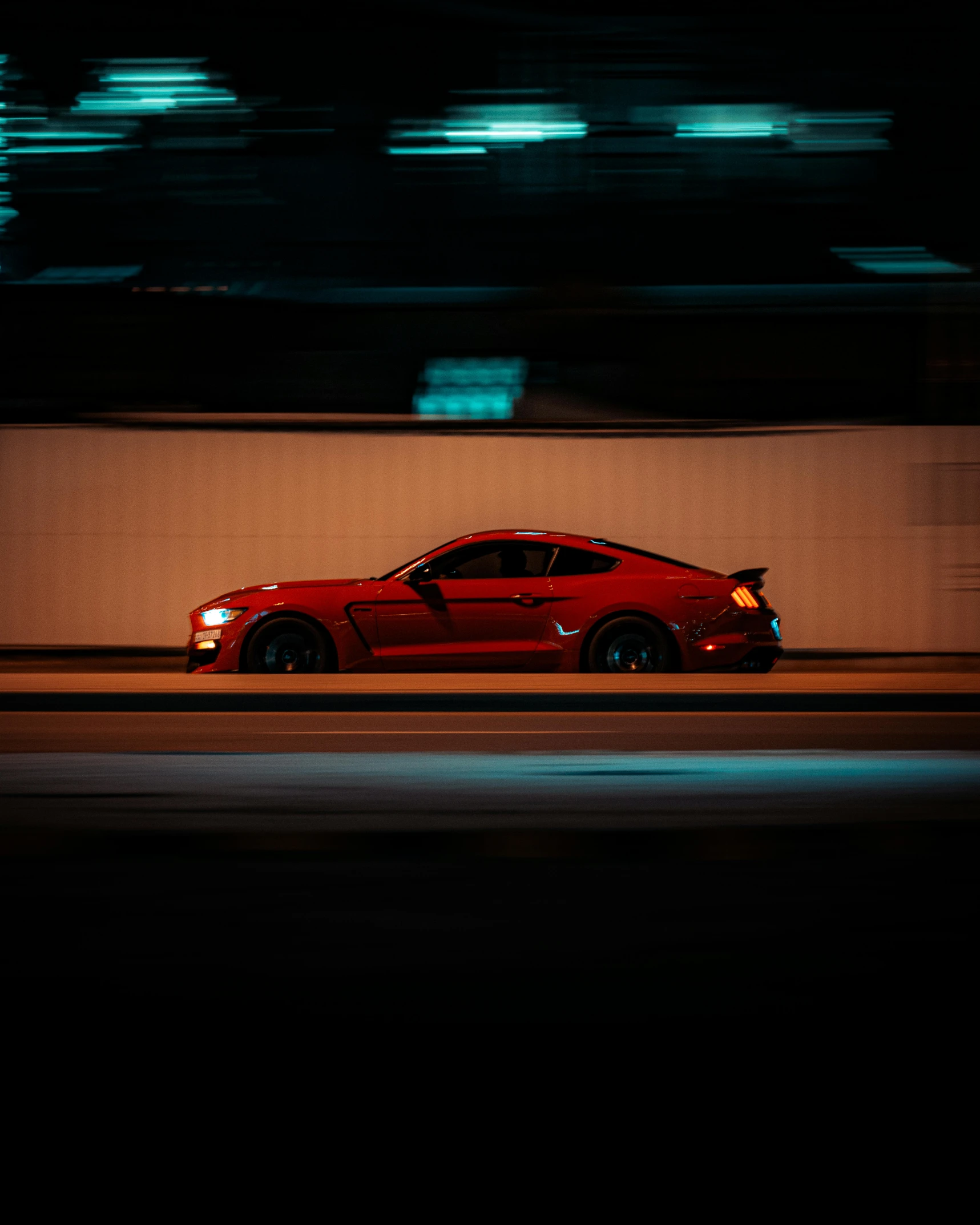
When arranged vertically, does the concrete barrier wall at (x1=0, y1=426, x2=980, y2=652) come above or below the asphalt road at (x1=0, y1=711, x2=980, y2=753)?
above

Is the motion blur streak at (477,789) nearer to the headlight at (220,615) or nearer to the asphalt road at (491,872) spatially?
the asphalt road at (491,872)

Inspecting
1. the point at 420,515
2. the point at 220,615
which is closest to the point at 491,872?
the point at 220,615

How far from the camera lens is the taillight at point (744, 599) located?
42.9ft

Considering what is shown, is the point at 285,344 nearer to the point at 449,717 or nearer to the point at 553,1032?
the point at 449,717

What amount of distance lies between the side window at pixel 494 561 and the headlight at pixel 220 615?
1.75 metres

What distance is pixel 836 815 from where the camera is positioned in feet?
24.0

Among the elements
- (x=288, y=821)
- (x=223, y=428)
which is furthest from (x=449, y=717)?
(x=223, y=428)

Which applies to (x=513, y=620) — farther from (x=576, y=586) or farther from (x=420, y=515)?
(x=420, y=515)

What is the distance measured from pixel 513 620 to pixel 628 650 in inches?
41.3

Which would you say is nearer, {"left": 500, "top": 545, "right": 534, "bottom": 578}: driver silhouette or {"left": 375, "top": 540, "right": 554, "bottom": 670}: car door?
{"left": 375, "top": 540, "right": 554, "bottom": 670}: car door

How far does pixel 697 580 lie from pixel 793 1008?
8.90 metres

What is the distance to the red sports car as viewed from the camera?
13.1 m

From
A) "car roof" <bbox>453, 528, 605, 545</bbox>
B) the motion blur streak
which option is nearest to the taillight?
"car roof" <bbox>453, 528, 605, 545</bbox>

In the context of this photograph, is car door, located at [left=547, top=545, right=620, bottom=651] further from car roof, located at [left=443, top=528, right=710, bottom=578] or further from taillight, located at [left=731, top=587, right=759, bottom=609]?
taillight, located at [left=731, top=587, right=759, bottom=609]
